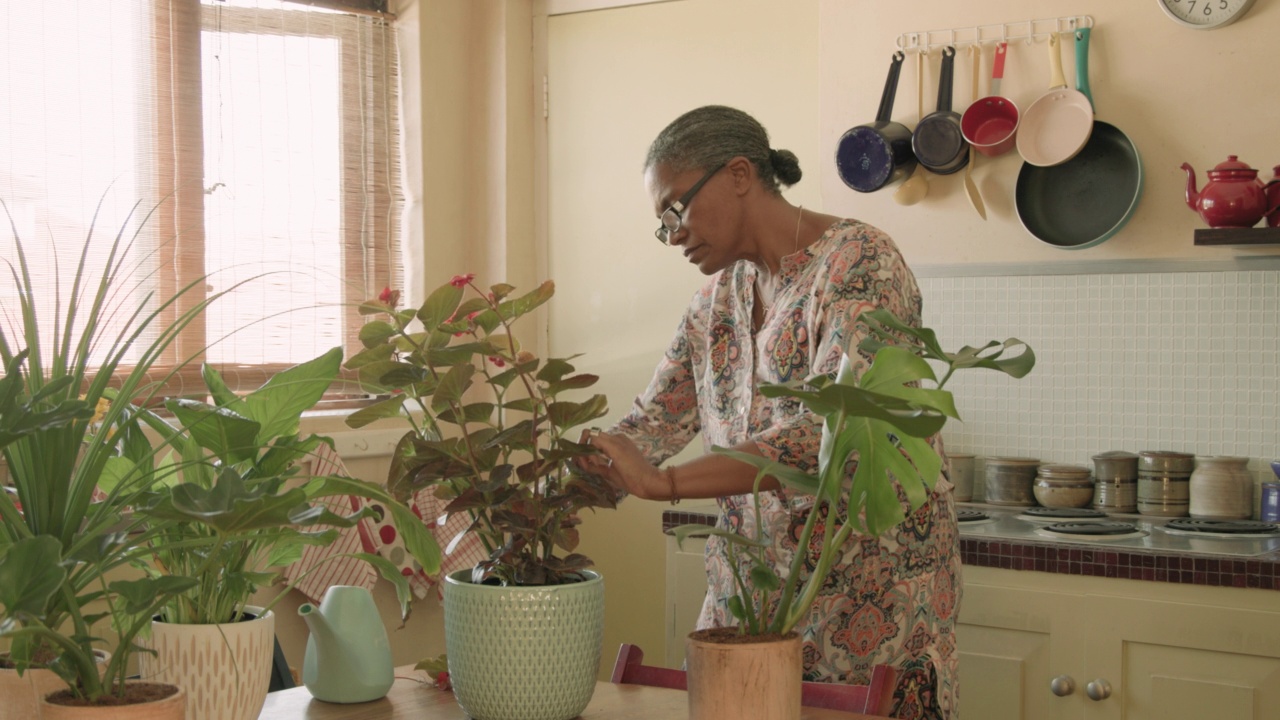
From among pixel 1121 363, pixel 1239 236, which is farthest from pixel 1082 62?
pixel 1121 363

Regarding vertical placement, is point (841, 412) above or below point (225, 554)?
above

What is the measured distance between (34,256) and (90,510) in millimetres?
1785

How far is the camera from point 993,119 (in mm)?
3018

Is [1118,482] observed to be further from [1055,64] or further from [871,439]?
[871,439]

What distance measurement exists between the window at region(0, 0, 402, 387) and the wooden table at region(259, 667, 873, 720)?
123 centimetres

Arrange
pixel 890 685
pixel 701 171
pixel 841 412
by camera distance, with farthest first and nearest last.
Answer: pixel 701 171 < pixel 890 685 < pixel 841 412

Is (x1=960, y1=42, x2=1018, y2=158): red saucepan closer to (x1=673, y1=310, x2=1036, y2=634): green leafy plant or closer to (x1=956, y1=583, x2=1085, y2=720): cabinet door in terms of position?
(x1=956, y1=583, x2=1085, y2=720): cabinet door

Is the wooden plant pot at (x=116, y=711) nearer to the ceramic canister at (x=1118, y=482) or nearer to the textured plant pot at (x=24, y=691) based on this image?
the textured plant pot at (x=24, y=691)

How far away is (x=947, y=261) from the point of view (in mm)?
3105

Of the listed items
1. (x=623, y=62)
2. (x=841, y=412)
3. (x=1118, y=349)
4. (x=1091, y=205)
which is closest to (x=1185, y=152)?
(x=1091, y=205)

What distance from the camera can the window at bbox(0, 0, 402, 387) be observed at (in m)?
2.65

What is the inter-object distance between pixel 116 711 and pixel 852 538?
1033mm

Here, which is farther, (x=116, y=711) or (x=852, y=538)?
(x=852, y=538)

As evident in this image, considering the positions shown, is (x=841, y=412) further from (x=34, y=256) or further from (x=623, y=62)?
(x=623, y=62)
